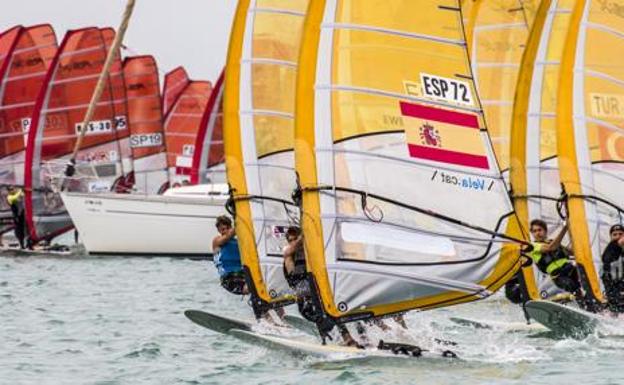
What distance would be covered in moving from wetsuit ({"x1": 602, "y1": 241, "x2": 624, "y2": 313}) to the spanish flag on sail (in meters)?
2.22

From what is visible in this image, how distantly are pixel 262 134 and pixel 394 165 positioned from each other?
3.98 m

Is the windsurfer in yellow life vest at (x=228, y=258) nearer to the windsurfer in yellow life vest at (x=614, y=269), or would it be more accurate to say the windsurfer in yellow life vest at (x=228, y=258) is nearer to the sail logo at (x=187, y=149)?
the windsurfer in yellow life vest at (x=614, y=269)

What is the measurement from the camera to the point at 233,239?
16891 millimetres

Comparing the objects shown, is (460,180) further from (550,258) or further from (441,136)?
(550,258)

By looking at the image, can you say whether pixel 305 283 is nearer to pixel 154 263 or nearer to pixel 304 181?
pixel 304 181

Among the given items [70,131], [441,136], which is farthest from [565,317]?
[70,131]

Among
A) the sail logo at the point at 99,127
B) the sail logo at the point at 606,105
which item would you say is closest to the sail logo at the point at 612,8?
the sail logo at the point at 606,105

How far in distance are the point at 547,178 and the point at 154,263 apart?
14.0 metres

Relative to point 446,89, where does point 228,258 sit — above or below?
below

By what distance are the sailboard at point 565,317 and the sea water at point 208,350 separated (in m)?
0.14

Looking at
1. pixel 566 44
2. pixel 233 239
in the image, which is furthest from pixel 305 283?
pixel 566 44

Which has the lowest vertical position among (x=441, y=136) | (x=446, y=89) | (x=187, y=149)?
(x=187, y=149)

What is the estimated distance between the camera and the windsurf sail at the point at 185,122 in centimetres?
4931

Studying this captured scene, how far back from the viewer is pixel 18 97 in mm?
35656
